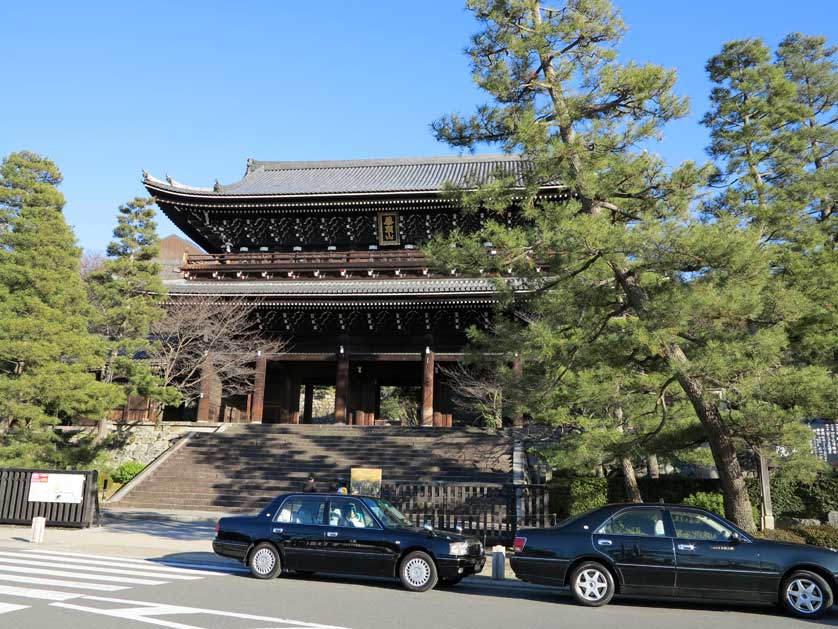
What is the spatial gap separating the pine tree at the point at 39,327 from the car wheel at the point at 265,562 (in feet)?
31.3

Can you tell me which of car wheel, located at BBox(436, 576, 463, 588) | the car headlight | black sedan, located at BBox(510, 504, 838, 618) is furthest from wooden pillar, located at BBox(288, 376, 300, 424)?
black sedan, located at BBox(510, 504, 838, 618)

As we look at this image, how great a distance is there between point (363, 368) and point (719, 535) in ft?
67.6

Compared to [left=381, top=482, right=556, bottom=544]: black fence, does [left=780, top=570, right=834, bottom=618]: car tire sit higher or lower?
lower

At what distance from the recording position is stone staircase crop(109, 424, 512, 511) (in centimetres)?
1733

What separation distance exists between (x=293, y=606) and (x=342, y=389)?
17454 millimetres

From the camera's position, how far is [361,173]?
103 ft

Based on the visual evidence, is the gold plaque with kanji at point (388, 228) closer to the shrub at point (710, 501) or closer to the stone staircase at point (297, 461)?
the stone staircase at point (297, 461)

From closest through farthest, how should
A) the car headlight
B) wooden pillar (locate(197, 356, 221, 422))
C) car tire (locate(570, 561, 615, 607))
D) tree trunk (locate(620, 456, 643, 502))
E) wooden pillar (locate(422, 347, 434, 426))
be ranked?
1. car tire (locate(570, 561, 615, 607))
2. the car headlight
3. tree trunk (locate(620, 456, 643, 502))
4. wooden pillar (locate(422, 347, 434, 426))
5. wooden pillar (locate(197, 356, 221, 422))

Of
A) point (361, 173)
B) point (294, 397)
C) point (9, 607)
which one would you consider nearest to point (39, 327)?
point (9, 607)

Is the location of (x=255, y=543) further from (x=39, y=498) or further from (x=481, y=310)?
(x=481, y=310)

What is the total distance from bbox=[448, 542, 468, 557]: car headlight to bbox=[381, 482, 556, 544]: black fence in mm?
3683

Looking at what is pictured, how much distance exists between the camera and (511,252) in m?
9.99

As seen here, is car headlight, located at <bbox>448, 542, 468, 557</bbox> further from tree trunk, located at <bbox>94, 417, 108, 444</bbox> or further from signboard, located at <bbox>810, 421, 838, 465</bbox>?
tree trunk, located at <bbox>94, 417, 108, 444</bbox>

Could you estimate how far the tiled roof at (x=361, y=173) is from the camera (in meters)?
29.1
